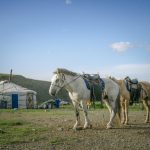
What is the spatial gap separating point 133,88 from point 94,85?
2.48 meters

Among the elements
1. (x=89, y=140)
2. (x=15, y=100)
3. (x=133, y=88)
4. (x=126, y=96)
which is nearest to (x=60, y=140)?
(x=89, y=140)

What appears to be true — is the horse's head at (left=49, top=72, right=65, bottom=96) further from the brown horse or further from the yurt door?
the yurt door

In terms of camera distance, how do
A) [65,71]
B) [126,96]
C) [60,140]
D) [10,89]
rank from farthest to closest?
[10,89] < [126,96] < [65,71] < [60,140]

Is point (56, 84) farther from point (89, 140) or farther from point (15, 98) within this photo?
point (15, 98)

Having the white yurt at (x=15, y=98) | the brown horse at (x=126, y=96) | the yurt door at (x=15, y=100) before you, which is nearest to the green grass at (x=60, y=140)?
the brown horse at (x=126, y=96)

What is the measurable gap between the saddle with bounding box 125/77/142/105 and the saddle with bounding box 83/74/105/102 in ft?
6.35

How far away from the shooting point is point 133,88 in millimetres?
13070

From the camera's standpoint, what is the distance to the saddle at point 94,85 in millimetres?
11156

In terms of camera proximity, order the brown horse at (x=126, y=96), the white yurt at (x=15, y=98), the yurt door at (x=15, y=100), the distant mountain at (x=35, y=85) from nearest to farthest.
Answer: the brown horse at (x=126, y=96)
the white yurt at (x=15, y=98)
the yurt door at (x=15, y=100)
the distant mountain at (x=35, y=85)

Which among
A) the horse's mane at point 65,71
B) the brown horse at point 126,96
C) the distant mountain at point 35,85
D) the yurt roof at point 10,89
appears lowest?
the brown horse at point 126,96

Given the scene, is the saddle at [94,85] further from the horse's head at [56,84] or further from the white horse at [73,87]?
the horse's head at [56,84]

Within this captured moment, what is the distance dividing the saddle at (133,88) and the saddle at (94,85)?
194 centimetres

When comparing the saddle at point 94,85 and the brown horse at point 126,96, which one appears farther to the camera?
the brown horse at point 126,96

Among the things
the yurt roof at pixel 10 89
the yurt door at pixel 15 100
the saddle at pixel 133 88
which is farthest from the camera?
the yurt roof at pixel 10 89
